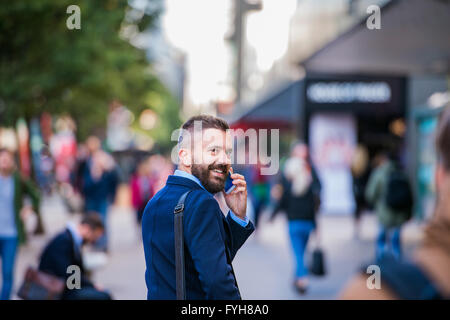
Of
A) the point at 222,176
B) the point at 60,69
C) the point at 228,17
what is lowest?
the point at 222,176

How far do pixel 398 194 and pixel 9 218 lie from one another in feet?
17.0

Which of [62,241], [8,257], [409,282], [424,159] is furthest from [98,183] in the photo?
[409,282]

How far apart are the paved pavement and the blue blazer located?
5140 mm

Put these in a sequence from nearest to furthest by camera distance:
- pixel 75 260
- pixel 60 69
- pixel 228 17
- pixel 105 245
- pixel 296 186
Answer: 1. pixel 75 260
2. pixel 296 186
3. pixel 105 245
4. pixel 60 69
5. pixel 228 17

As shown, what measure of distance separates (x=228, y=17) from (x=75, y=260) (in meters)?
41.3

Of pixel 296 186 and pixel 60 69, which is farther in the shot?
pixel 60 69

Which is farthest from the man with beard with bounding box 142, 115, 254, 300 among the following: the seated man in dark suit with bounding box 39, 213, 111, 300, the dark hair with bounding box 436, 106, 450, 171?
the seated man in dark suit with bounding box 39, 213, 111, 300

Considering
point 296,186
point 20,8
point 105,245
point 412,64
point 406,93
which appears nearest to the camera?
point 296,186

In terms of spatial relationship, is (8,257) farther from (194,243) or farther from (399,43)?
(399,43)

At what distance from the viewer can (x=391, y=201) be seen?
9.23 m

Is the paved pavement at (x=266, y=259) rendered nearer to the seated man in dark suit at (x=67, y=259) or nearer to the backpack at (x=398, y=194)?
the backpack at (x=398, y=194)

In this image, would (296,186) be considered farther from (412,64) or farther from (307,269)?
(412,64)

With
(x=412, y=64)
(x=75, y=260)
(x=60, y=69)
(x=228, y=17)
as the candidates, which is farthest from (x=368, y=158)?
(x=228, y=17)

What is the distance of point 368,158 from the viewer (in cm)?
2041
